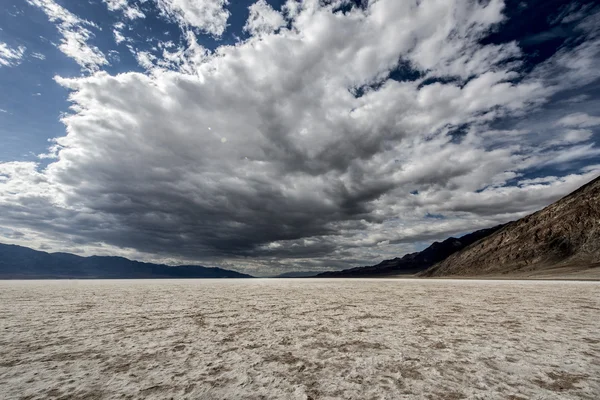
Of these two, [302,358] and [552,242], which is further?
[552,242]

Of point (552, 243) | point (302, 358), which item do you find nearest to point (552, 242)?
point (552, 243)

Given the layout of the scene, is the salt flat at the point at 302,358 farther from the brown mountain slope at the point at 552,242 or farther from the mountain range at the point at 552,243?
the brown mountain slope at the point at 552,242

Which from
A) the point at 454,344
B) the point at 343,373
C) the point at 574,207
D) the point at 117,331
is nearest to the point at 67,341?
the point at 117,331

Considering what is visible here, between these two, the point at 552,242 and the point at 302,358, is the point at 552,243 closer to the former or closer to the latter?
the point at 552,242

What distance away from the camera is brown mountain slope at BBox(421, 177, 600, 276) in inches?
3317

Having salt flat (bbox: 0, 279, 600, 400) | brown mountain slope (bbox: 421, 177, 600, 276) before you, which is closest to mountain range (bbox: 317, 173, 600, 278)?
brown mountain slope (bbox: 421, 177, 600, 276)

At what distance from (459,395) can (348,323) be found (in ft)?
17.2

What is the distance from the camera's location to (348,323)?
29.7 feet

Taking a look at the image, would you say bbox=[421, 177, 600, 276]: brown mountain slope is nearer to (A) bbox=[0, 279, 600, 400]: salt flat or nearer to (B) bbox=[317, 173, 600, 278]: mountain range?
(B) bbox=[317, 173, 600, 278]: mountain range

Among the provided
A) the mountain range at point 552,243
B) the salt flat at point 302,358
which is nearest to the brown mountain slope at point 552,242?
the mountain range at point 552,243

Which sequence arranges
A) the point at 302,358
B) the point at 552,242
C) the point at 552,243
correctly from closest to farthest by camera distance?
the point at 302,358
the point at 552,243
the point at 552,242

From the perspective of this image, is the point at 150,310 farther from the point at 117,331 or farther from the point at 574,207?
the point at 574,207

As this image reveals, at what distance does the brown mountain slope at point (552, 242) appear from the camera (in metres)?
84.2

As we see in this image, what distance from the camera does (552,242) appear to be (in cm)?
9575
